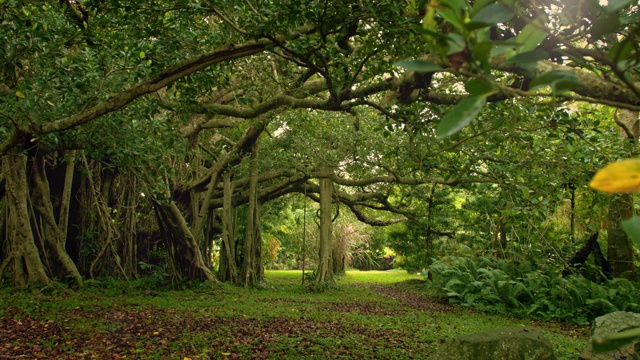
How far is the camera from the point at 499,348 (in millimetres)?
4047

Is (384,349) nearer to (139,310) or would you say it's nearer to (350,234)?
(139,310)

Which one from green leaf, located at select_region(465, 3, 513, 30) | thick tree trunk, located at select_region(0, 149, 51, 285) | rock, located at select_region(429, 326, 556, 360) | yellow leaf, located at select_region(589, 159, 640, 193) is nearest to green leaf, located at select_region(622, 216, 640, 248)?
yellow leaf, located at select_region(589, 159, 640, 193)

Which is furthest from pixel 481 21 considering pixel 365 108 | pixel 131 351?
pixel 365 108

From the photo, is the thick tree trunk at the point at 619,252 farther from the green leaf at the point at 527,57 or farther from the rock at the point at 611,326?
the green leaf at the point at 527,57

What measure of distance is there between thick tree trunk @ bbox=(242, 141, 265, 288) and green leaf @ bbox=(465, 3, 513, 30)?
34.2ft

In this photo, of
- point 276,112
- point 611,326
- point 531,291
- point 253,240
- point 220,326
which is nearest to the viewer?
point 611,326

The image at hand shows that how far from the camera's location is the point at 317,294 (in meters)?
11.0

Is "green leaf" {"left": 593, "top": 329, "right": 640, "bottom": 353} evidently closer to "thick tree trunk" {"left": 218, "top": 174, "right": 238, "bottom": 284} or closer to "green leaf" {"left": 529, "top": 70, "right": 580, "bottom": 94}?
"green leaf" {"left": 529, "top": 70, "right": 580, "bottom": 94}

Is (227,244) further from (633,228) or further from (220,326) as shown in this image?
(633,228)

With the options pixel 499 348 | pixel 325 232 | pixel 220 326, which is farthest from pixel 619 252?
pixel 220 326

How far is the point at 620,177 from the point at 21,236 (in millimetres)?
8957

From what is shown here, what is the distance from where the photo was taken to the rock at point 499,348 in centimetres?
402

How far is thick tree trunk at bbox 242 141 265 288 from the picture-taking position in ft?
36.6

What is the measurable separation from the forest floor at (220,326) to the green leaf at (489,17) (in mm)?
4285
